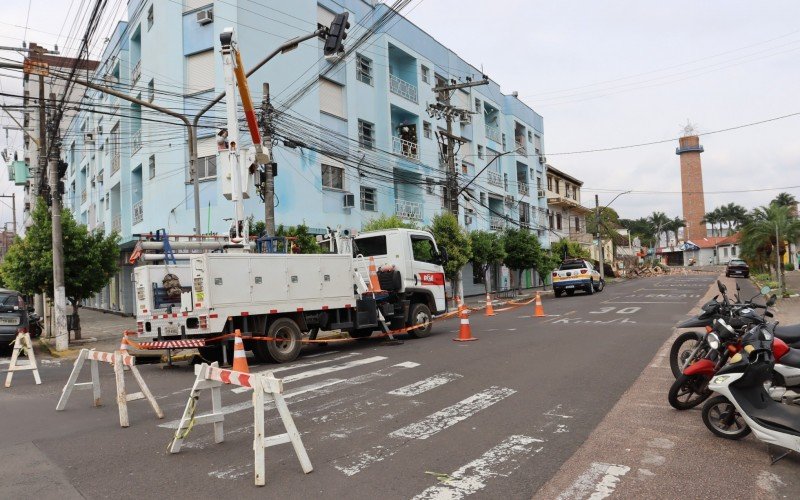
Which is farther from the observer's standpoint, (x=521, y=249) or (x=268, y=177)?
(x=521, y=249)

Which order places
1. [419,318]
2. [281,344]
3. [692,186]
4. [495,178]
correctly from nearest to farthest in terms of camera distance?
[281,344]
[419,318]
[495,178]
[692,186]

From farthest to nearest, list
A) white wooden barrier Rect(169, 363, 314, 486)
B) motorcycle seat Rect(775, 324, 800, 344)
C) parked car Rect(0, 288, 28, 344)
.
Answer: parked car Rect(0, 288, 28, 344) → motorcycle seat Rect(775, 324, 800, 344) → white wooden barrier Rect(169, 363, 314, 486)

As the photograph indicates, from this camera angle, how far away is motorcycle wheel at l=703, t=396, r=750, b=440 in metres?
5.52

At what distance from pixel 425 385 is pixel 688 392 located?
342 centimetres

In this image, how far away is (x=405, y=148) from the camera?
104 ft

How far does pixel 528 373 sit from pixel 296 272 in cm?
502

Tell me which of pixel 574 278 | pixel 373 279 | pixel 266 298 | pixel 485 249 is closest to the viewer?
pixel 266 298

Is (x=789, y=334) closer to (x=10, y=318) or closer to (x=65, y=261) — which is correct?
(x=10, y=318)

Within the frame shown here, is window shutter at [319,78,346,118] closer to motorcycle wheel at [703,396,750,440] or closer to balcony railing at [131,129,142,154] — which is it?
balcony railing at [131,129,142,154]

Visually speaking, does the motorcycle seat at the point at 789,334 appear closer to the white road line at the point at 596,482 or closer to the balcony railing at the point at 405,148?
the white road line at the point at 596,482

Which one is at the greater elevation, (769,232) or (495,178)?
(495,178)

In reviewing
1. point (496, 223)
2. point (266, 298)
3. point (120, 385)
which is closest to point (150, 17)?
point (266, 298)

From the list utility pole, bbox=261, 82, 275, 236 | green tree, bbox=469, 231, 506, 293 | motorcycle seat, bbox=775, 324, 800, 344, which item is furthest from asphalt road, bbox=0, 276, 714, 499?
green tree, bbox=469, 231, 506, 293

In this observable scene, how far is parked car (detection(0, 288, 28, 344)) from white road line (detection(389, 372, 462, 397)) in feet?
39.8
